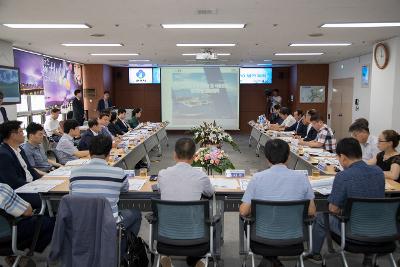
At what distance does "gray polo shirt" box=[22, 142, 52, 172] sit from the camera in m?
4.34

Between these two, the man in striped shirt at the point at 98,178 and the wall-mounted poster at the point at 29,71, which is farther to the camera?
the wall-mounted poster at the point at 29,71

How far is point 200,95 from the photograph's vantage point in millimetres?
13422

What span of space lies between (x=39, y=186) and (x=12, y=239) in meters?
0.83

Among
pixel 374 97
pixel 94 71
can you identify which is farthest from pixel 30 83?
pixel 374 97

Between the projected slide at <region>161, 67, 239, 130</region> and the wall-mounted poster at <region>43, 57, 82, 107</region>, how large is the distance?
3274 mm

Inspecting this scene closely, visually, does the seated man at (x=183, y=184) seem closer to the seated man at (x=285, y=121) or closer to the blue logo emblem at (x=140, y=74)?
the seated man at (x=285, y=121)

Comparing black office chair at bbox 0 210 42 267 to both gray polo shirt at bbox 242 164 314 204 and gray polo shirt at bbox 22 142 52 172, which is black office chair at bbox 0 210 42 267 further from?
gray polo shirt at bbox 22 142 52 172

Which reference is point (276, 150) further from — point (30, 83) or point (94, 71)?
point (94, 71)

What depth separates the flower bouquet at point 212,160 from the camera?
145 inches

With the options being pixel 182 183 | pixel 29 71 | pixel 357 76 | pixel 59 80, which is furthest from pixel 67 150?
pixel 357 76

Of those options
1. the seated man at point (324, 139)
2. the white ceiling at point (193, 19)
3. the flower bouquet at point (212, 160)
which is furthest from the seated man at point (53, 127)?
the seated man at point (324, 139)

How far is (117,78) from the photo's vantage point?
14148 millimetres

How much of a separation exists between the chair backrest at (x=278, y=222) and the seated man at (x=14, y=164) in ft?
6.51

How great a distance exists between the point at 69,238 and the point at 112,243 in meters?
0.32
